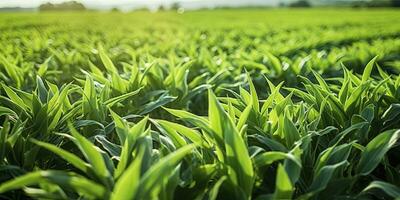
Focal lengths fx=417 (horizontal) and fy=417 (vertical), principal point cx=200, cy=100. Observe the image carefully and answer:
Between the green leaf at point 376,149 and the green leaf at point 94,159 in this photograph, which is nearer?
the green leaf at point 94,159

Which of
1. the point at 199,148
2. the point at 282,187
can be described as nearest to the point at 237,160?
the point at 282,187

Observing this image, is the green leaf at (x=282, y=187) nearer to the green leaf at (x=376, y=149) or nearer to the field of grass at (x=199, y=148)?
the field of grass at (x=199, y=148)

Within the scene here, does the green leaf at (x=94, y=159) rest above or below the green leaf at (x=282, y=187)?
above

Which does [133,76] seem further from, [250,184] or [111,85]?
[250,184]

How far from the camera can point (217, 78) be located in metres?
2.97

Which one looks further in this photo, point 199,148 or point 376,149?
point 199,148

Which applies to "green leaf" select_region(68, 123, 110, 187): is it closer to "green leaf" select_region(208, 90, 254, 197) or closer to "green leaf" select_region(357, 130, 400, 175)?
"green leaf" select_region(208, 90, 254, 197)

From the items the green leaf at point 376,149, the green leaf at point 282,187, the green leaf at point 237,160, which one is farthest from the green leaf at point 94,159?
the green leaf at point 376,149

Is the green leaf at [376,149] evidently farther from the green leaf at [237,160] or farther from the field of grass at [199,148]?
the green leaf at [237,160]

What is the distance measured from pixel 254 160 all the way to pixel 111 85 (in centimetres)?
129

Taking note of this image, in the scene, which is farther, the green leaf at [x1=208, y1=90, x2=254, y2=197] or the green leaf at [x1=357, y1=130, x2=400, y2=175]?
the green leaf at [x1=357, y1=130, x2=400, y2=175]

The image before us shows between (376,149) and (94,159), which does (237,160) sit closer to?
(94,159)

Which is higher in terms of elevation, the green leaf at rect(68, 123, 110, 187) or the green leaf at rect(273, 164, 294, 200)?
the green leaf at rect(68, 123, 110, 187)

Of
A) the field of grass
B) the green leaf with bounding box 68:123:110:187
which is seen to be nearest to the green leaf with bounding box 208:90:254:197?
the field of grass
